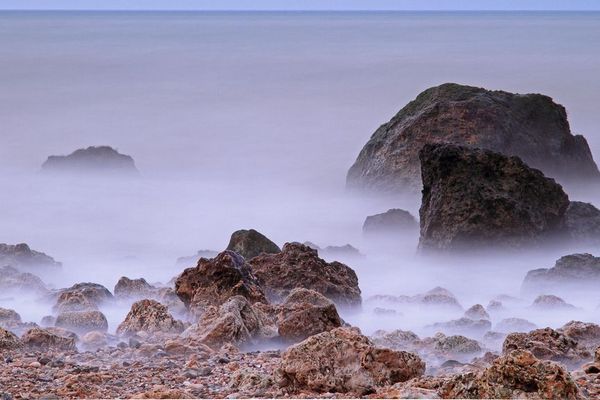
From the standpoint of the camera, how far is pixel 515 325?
8.81 metres

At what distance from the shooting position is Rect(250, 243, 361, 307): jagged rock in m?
9.59

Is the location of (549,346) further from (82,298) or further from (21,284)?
(21,284)

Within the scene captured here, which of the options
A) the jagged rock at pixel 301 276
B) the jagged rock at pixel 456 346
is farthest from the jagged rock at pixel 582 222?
the jagged rock at pixel 456 346

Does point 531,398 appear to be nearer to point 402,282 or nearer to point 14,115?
point 402,282

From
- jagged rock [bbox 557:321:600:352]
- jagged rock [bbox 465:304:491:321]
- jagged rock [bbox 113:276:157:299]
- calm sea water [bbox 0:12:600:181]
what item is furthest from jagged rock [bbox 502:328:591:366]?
calm sea water [bbox 0:12:600:181]

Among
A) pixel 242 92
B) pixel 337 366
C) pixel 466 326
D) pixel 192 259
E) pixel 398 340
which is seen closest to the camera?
pixel 337 366

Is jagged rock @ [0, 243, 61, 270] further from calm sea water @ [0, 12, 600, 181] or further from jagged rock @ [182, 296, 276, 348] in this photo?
calm sea water @ [0, 12, 600, 181]

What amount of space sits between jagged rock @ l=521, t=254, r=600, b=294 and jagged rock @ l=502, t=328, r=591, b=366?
12.5ft

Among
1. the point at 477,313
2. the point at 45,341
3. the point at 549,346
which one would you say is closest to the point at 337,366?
the point at 549,346

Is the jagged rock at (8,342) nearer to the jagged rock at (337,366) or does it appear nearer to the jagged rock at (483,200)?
the jagged rock at (337,366)

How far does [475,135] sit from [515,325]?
745 centimetres

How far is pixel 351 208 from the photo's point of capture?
18047 mm

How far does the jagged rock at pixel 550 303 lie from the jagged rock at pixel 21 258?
6162 millimetres

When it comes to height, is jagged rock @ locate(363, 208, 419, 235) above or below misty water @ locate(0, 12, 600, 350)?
below
